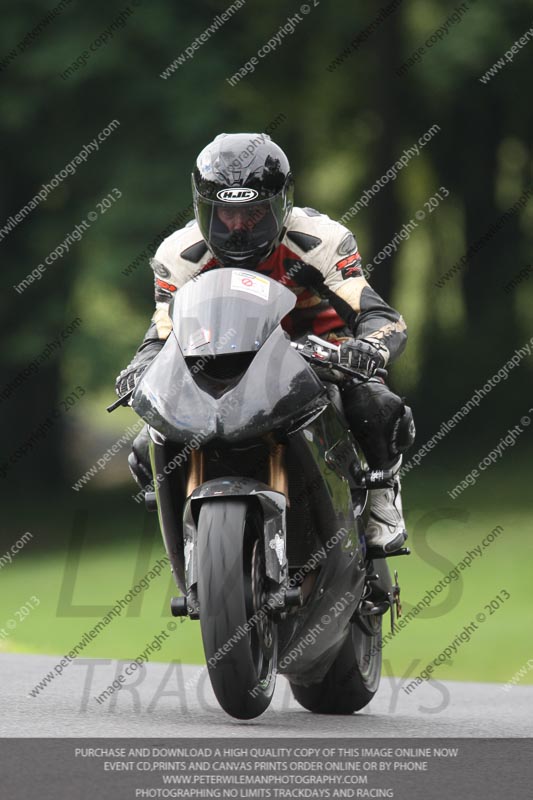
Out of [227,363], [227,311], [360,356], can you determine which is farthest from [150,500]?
[360,356]

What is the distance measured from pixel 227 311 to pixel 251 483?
2.16 ft

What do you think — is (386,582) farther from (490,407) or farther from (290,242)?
(490,407)

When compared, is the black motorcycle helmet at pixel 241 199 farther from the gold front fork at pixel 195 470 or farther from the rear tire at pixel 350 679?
the rear tire at pixel 350 679

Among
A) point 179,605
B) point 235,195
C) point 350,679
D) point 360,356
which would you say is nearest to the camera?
point 179,605

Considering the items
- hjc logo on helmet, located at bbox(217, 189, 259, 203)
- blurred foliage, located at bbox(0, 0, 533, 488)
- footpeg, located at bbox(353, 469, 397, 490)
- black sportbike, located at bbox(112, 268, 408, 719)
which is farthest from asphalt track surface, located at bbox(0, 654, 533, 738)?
blurred foliage, located at bbox(0, 0, 533, 488)

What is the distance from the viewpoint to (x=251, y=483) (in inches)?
202

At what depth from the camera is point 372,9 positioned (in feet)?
62.1

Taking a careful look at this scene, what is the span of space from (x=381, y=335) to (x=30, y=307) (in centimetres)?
1210

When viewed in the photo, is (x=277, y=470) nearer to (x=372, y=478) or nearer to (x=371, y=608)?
(x=372, y=478)

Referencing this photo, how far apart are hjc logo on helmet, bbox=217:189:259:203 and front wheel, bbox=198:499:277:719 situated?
129cm

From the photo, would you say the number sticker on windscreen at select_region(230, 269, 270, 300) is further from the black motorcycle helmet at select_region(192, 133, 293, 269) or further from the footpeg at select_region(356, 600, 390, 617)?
the footpeg at select_region(356, 600, 390, 617)

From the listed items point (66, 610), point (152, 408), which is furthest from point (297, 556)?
point (66, 610)

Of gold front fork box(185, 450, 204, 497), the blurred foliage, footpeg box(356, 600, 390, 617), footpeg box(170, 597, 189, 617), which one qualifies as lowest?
the blurred foliage

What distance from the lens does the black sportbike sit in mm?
4973
